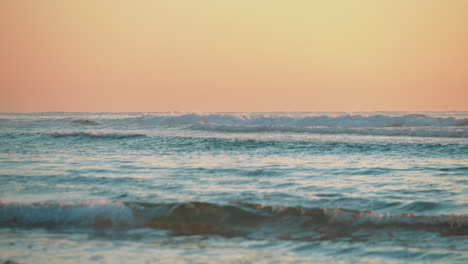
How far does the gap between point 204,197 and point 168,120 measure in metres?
28.9

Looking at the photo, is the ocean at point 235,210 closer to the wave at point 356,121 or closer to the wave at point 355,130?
the wave at point 355,130

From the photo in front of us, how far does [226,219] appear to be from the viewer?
570 cm

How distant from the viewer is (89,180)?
816 centimetres

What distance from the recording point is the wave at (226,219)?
17.2 ft

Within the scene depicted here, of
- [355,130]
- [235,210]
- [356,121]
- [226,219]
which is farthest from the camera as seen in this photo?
[356,121]

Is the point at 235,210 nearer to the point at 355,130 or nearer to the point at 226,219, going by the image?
the point at 226,219

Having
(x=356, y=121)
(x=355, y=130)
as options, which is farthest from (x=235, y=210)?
(x=356, y=121)

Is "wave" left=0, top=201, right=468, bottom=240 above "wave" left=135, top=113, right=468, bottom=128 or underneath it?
underneath

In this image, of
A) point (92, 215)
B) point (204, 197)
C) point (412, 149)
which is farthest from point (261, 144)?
point (92, 215)

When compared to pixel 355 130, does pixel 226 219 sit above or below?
below

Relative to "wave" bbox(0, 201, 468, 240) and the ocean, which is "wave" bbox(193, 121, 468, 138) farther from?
"wave" bbox(0, 201, 468, 240)

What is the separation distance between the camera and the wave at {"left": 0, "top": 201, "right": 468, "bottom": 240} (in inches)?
207

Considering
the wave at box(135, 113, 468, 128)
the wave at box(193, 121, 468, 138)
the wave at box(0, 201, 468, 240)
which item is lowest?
the wave at box(0, 201, 468, 240)

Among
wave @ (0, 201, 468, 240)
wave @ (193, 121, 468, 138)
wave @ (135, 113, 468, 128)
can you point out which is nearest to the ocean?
wave @ (0, 201, 468, 240)
